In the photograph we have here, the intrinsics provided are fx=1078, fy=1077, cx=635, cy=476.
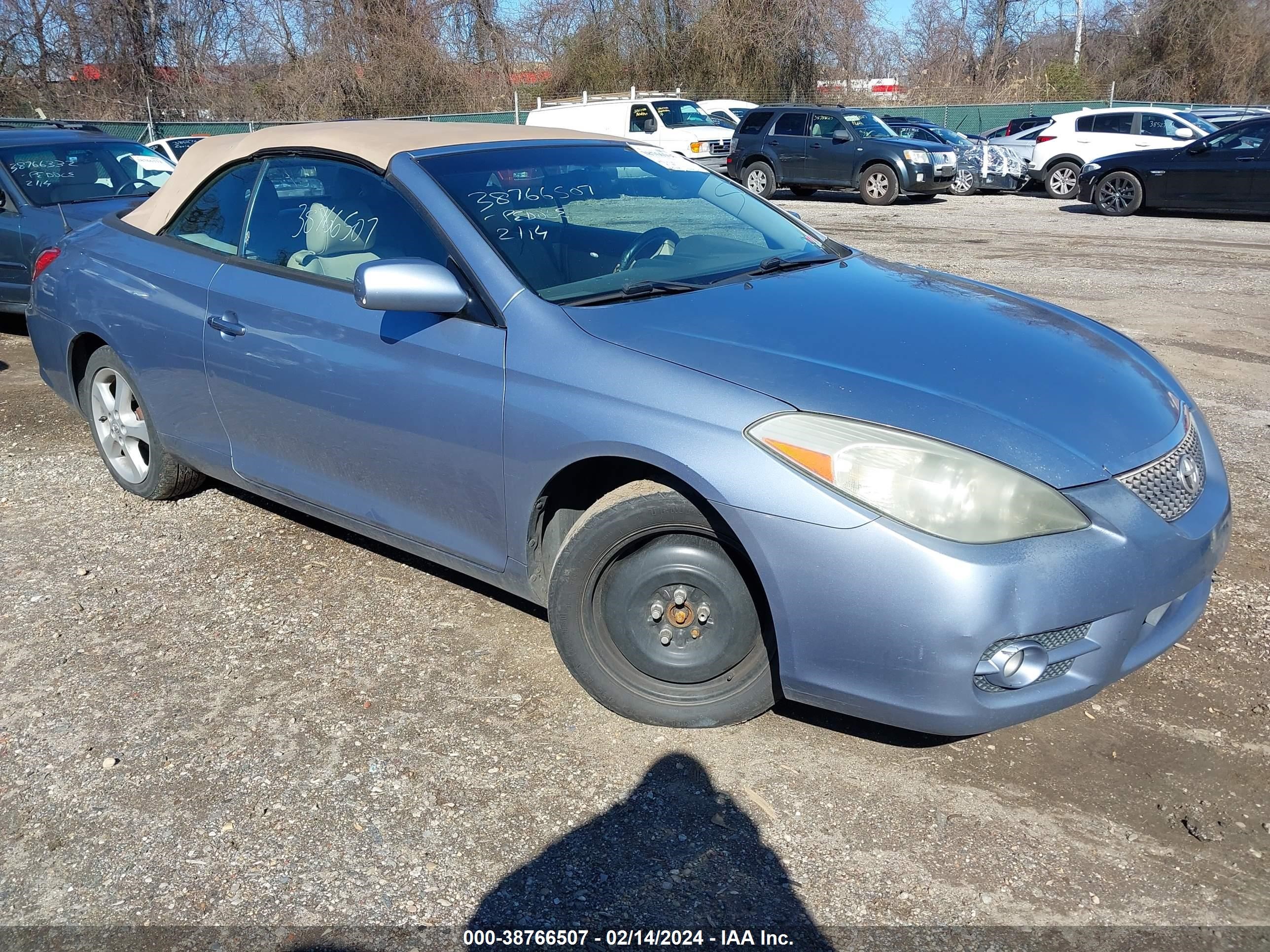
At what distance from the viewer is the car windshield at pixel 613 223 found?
11.2ft

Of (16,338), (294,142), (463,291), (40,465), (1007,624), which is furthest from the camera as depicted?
(16,338)

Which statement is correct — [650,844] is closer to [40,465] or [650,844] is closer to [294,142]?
[294,142]

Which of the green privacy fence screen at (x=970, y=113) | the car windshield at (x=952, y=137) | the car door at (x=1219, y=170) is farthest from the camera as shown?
the green privacy fence screen at (x=970, y=113)

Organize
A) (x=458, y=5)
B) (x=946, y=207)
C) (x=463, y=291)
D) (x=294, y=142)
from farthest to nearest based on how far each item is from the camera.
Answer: (x=458, y=5), (x=946, y=207), (x=294, y=142), (x=463, y=291)

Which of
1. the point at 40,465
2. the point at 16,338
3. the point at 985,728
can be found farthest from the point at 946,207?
the point at 985,728

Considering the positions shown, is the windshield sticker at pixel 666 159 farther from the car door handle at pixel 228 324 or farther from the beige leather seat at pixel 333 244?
the car door handle at pixel 228 324

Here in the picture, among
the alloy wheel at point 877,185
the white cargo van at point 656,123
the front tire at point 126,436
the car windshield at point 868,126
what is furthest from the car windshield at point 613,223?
the white cargo van at point 656,123

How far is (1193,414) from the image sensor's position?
3.33 meters

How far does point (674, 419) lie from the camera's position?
2807 mm

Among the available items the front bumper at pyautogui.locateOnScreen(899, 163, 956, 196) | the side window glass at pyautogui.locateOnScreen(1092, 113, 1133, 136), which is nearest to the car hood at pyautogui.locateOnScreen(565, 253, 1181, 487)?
the front bumper at pyautogui.locateOnScreen(899, 163, 956, 196)

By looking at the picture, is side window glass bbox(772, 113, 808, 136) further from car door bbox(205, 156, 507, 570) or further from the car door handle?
the car door handle

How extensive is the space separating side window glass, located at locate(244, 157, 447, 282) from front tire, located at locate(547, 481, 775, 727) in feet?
3.61

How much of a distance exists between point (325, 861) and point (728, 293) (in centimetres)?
199

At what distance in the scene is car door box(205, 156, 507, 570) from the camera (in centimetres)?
327
